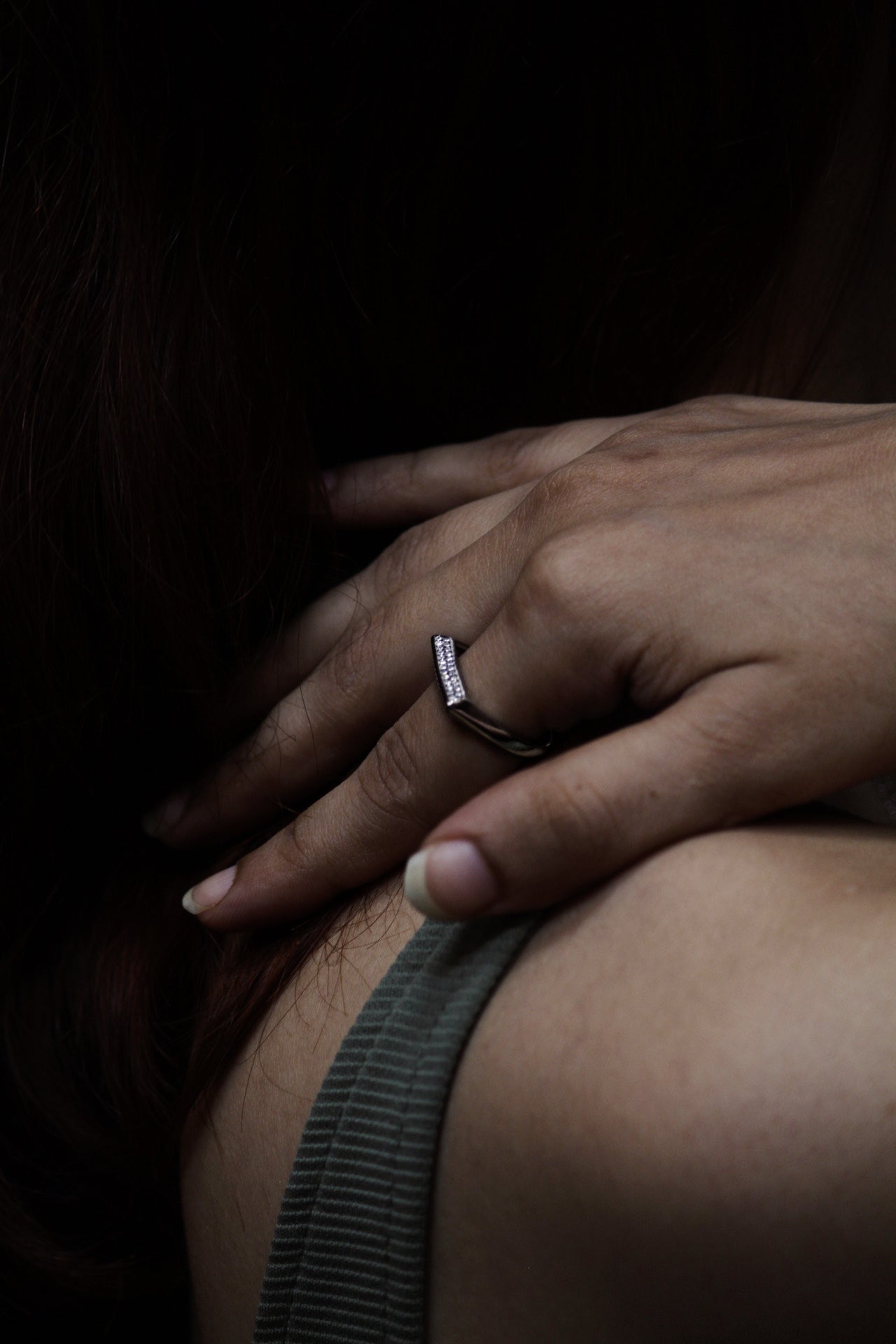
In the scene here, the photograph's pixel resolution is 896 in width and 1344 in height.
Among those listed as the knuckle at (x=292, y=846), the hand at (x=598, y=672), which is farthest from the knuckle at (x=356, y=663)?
the knuckle at (x=292, y=846)

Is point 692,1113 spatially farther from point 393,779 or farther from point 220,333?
point 220,333

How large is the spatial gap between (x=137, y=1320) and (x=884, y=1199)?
2.46ft

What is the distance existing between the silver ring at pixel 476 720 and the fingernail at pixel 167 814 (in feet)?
0.99

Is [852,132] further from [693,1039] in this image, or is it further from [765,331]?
[693,1039]

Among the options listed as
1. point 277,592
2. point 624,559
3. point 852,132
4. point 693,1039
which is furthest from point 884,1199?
point 852,132

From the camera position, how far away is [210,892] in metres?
0.80

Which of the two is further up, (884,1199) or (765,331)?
(765,331)

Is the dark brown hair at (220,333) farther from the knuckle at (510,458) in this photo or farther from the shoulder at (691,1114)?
the shoulder at (691,1114)

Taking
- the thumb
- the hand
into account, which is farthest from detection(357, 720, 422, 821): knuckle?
the thumb

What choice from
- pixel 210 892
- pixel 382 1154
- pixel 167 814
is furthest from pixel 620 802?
pixel 167 814

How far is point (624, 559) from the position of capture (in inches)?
26.4

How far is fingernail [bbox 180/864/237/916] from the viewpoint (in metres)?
0.80

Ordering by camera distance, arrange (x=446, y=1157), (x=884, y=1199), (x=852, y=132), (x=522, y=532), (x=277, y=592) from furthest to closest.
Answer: (x=852, y=132) → (x=277, y=592) → (x=522, y=532) → (x=446, y=1157) → (x=884, y=1199)

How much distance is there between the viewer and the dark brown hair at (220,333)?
30.1 inches
